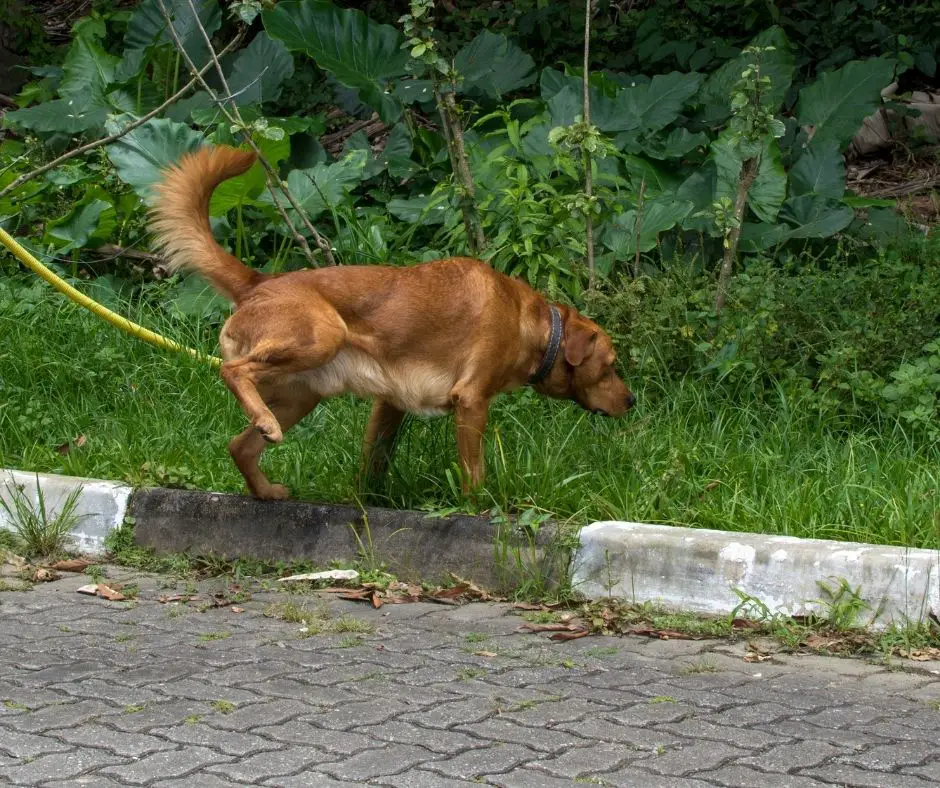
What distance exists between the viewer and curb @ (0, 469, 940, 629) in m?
4.46

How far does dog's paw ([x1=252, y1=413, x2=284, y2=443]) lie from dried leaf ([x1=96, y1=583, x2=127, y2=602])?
81cm

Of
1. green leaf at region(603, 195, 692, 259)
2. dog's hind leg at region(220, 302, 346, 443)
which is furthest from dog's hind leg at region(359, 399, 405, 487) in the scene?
green leaf at region(603, 195, 692, 259)

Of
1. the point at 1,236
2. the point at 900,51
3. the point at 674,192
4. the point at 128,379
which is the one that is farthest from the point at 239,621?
the point at 900,51

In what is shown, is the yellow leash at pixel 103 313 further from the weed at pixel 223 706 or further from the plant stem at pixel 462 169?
the weed at pixel 223 706

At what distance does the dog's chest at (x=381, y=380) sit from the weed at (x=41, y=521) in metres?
1.24

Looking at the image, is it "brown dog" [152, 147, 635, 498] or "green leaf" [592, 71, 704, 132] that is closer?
"brown dog" [152, 147, 635, 498]

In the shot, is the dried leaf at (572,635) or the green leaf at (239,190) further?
the green leaf at (239,190)

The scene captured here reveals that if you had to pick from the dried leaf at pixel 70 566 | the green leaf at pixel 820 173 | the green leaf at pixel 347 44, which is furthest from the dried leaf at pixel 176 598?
the green leaf at pixel 820 173

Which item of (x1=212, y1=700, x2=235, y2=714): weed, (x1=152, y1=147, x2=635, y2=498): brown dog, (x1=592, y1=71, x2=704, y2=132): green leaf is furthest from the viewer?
(x1=592, y1=71, x2=704, y2=132): green leaf

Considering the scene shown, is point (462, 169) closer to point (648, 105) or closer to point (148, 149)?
point (648, 105)

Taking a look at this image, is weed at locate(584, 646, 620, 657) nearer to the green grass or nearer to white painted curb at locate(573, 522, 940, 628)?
white painted curb at locate(573, 522, 940, 628)

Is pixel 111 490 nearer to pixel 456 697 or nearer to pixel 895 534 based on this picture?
pixel 456 697

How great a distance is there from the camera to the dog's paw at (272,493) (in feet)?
18.5

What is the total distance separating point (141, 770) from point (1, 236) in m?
4.89
